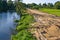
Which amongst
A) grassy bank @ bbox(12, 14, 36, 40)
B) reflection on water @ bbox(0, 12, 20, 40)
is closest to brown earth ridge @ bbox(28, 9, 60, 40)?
grassy bank @ bbox(12, 14, 36, 40)

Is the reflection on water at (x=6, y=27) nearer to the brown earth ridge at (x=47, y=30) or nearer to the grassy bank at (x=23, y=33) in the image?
the grassy bank at (x=23, y=33)

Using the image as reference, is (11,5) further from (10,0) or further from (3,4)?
(3,4)

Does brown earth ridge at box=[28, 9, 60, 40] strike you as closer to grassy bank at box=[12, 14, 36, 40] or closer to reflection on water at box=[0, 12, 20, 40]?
grassy bank at box=[12, 14, 36, 40]

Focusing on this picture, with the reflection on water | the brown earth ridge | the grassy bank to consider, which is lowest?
the reflection on water

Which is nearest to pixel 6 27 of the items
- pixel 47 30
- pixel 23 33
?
pixel 23 33

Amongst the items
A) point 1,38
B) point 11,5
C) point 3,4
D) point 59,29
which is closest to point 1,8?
point 3,4

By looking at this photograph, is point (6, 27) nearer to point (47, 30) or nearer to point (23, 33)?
point (23, 33)

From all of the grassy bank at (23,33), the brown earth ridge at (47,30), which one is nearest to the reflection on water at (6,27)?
A: the grassy bank at (23,33)

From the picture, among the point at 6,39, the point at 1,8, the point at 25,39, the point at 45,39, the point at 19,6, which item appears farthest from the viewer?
the point at 1,8

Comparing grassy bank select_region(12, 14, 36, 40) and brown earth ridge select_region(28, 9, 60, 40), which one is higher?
brown earth ridge select_region(28, 9, 60, 40)

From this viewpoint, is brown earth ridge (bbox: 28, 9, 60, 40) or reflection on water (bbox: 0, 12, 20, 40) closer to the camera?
brown earth ridge (bbox: 28, 9, 60, 40)

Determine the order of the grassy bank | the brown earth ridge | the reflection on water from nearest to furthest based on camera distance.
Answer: the brown earth ridge
the grassy bank
the reflection on water
